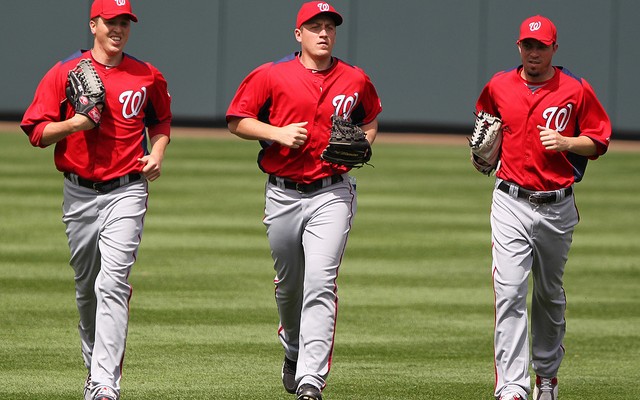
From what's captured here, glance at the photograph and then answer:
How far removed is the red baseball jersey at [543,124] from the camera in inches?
275

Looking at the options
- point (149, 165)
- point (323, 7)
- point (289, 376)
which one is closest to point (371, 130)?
point (323, 7)

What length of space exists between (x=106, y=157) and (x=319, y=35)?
53.1 inches

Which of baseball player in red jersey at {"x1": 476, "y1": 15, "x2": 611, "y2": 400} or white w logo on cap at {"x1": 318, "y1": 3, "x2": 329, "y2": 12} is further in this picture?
white w logo on cap at {"x1": 318, "y1": 3, "x2": 329, "y2": 12}

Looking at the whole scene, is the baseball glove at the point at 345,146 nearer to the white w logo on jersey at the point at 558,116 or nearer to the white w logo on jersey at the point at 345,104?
the white w logo on jersey at the point at 345,104

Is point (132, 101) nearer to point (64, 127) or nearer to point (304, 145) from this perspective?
point (64, 127)

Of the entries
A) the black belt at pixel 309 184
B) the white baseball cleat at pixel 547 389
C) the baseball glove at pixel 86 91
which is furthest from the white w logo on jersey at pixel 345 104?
the white baseball cleat at pixel 547 389

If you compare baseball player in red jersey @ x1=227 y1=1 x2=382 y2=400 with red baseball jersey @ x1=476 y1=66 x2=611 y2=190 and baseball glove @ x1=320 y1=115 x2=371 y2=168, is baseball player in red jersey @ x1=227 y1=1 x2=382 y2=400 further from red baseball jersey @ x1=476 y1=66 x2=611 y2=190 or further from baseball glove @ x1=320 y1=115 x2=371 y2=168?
red baseball jersey @ x1=476 y1=66 x2=611 y2=190

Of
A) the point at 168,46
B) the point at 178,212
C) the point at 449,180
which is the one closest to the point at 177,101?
the point at 168,46

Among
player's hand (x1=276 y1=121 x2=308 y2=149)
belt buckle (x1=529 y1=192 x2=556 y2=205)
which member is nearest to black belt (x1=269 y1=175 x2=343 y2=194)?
player's hand (x1=276 y1=121 x2=308 y2=149)

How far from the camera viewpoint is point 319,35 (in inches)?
279

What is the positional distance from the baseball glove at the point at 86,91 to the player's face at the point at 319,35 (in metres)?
1.20

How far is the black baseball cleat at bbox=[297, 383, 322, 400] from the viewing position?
6531mm

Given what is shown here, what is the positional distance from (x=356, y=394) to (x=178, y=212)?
25.7ft

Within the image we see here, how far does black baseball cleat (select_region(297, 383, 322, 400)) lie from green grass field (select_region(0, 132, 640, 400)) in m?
0.59
